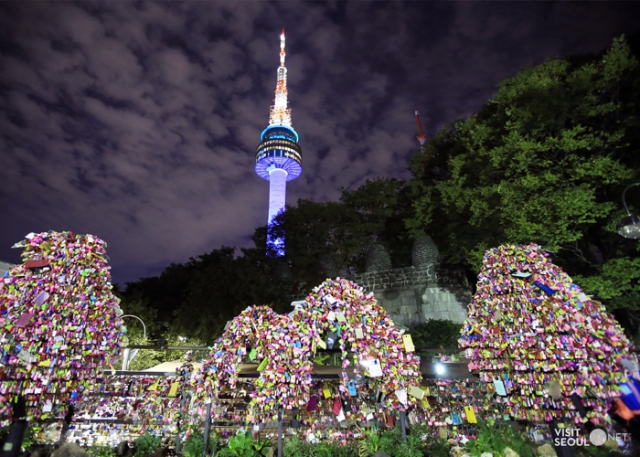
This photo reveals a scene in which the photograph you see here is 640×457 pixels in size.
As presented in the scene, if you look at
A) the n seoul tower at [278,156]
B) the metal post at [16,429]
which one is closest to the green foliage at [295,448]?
the metal post at [16,429]

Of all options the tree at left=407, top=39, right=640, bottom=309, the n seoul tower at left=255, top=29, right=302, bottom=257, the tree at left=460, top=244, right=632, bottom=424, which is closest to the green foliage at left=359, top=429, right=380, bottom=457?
the tree at left=460, top=244, right=632, bottom=424

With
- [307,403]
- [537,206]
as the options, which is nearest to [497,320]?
[307,403]

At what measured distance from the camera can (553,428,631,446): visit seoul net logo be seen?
4094 millimetres

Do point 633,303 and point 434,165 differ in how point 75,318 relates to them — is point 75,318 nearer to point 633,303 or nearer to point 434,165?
point 633,303

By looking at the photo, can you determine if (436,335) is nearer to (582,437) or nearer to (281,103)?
(582,437)

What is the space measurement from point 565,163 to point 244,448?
574 inches

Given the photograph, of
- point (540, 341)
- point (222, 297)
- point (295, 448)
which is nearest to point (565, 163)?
point (540, 341)

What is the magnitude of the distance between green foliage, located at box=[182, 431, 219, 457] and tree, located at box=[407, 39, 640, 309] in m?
12.5

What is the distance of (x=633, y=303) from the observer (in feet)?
40.3

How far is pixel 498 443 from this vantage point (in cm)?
477

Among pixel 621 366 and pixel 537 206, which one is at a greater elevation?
pixel 537 206

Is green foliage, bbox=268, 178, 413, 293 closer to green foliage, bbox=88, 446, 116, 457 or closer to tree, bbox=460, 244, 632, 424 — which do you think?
green foliage, bbox=88, 446, 116, 457

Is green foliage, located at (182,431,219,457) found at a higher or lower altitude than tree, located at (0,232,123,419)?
lower

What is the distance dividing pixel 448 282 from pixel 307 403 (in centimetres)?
1735
